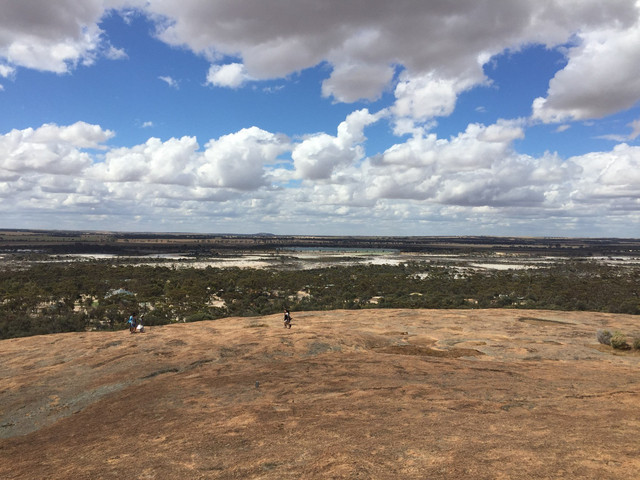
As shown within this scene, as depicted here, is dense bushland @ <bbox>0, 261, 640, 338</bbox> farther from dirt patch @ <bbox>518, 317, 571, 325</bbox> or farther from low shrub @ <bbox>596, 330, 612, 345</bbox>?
low shrub @ <bbox>596, 330, 612, 345</bbox>

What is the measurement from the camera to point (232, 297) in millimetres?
47781

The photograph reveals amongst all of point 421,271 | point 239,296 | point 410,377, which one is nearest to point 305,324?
point 410,377

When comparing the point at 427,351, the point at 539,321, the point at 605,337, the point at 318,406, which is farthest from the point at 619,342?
the point at 318,406

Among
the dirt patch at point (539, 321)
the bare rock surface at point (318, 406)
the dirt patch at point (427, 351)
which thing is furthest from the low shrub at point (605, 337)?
the dirt patch at point (427, 351)

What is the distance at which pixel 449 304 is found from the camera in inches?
1607

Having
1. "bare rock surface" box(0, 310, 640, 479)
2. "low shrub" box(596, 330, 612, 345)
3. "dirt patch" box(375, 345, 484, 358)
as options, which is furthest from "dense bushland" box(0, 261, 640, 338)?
"dirt patch" box(375, 345, 484, 358)

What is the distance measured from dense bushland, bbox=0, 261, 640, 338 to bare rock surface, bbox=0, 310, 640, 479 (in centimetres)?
1414

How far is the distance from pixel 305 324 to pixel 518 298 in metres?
34.0

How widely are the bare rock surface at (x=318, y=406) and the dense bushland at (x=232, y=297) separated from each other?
46.4 ft

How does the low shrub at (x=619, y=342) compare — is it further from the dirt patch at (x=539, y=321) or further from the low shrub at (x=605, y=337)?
the dirt patch at (x=539, y=321)

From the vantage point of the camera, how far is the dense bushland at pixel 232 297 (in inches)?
1375

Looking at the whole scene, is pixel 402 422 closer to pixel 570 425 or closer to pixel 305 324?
pixel 570 425

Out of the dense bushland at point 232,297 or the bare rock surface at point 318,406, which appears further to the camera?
the dense bushland at point 232,297

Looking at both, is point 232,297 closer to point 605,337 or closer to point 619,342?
point 605,337
